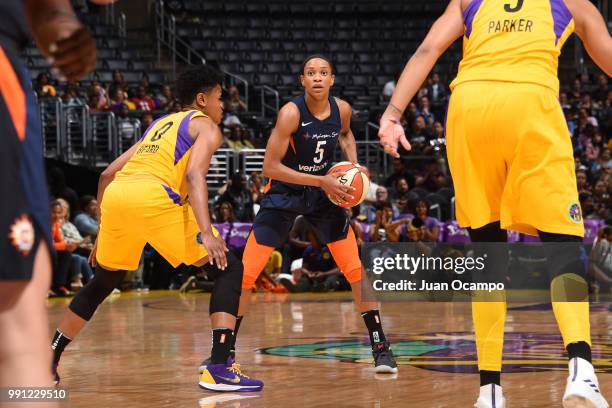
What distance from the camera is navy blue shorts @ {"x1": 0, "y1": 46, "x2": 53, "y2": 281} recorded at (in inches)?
77.5

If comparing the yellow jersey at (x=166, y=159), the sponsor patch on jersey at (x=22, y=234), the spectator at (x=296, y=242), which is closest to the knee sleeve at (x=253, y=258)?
the yellow jersey at (x=166, y=159)

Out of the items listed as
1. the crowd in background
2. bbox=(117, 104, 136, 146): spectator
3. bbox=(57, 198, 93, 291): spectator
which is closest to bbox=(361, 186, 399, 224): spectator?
the crowd in background

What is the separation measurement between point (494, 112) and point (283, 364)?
2.65 m

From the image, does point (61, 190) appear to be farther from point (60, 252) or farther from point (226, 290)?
point (226, 290)

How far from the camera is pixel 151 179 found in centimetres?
520

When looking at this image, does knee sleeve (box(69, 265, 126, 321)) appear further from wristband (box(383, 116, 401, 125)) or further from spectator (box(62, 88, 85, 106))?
spectator (box(62, 88, 85, 106))

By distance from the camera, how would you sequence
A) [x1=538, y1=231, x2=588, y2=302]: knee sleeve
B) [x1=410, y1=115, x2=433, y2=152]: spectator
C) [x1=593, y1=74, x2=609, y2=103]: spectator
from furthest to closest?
[x1=593, y1=74, x2=609, y2=103]: spectator, [x1=410, y1=115, x2=433, y2=152]: spectator, [x1=538, y1=231, x2=588, y2=302]: knee sleeve

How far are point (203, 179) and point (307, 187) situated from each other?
4.05 feet

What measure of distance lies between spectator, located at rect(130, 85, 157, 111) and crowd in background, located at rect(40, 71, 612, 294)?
16mm

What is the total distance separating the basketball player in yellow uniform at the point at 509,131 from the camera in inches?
143

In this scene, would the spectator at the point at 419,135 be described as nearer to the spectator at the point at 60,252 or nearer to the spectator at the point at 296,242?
the spectator at the point at 296,242

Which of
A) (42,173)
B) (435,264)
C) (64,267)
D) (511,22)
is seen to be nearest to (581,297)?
(511,22)

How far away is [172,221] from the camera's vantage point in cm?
510

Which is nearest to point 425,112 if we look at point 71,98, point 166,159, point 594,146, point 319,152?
point 594,146
